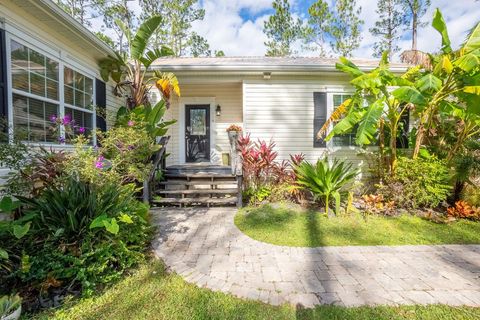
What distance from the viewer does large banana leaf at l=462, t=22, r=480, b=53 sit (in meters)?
4.59

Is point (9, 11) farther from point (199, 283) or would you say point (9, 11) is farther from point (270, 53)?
point (270, 53)

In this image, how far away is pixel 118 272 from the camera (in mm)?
2850

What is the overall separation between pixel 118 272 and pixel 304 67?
633 cm

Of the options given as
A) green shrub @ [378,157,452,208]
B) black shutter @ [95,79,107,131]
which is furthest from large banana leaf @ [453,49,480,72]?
black shutter @ [95,79,107,131]

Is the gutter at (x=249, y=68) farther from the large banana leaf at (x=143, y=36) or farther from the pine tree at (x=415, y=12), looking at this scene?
the pine tree at (x=415, y=12)

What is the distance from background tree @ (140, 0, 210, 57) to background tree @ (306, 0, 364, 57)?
9.15 metres

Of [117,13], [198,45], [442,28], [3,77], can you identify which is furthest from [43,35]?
[198,45]

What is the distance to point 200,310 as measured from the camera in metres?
2.33

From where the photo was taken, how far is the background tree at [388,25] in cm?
1892

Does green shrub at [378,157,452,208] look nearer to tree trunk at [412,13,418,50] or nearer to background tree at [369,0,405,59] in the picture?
background tree at [369,0,405,59]

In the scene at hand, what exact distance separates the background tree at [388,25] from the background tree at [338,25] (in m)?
1.52

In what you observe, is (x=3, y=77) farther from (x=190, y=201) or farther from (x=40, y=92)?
(x=190, y=201)

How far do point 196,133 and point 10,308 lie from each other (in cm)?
700

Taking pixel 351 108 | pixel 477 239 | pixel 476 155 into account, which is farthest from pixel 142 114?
pixel 476 155
